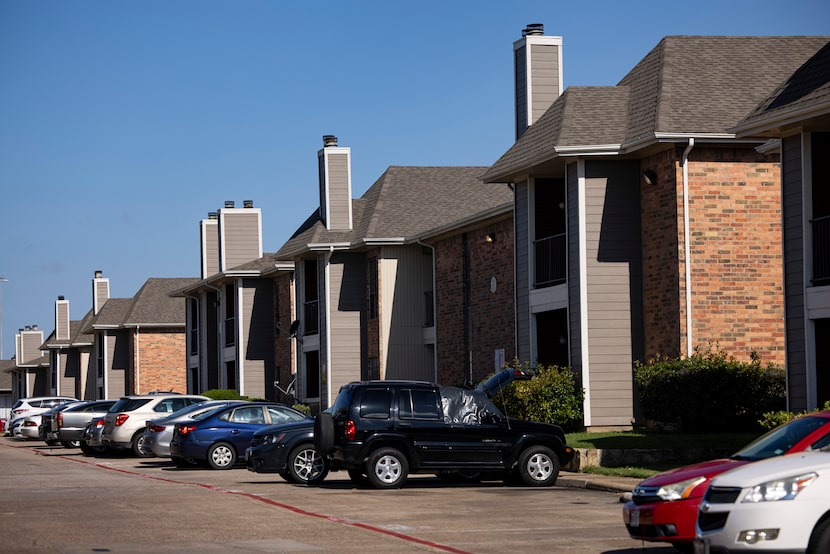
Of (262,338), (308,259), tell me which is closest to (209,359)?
(262,338)

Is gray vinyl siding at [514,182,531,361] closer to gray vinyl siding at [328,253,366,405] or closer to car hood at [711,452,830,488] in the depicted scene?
gray vinyl siding at [328,253,366,405]

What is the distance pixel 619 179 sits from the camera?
86.9ft

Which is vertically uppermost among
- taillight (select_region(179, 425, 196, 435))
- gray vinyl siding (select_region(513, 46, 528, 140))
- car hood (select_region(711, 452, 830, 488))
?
gray vinyl siding (select_region(513, 46, 528, 140))

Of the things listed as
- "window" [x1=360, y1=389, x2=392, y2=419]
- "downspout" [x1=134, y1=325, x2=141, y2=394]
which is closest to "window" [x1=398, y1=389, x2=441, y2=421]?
"window" [x1=360, y1=389, x2=392, y2=419]

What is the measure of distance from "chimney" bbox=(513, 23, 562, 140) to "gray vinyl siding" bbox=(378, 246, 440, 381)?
361 inches

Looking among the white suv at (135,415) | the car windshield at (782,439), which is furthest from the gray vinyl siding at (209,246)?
the car windshield at (782,439)

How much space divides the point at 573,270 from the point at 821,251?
7.30 meters

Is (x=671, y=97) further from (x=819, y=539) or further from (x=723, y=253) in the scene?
(x=819, y=539)

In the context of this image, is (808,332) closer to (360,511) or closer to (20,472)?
(360,511)

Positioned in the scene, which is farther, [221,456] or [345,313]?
[345,313]

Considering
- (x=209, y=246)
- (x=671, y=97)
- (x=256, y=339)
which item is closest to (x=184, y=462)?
(x=671, y=97)

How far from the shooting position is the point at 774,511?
33.1 feet

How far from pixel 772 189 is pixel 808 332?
6074mm

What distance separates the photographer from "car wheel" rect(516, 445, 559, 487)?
2033cm
